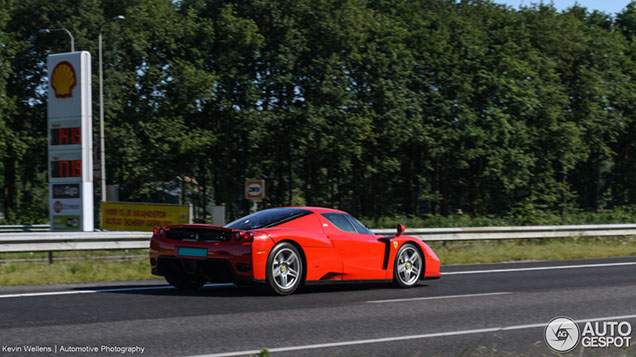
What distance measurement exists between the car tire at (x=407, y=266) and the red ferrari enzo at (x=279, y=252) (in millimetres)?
23

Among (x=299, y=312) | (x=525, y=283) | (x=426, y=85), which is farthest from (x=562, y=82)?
(x=299, y=312)

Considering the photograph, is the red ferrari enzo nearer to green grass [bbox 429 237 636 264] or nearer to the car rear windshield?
the car rear windshield

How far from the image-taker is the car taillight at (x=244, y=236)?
9.38m

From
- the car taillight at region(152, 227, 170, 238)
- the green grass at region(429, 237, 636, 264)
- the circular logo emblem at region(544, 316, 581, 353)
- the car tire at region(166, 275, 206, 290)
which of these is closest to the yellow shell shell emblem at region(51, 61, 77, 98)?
the green grass at region(429, 237, 636, 264)

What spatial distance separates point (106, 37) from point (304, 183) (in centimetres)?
1460

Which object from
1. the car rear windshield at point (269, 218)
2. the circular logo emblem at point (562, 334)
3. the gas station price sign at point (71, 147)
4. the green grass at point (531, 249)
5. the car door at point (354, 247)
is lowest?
the green grass at point (531, 249)

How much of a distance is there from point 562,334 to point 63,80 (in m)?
22.1

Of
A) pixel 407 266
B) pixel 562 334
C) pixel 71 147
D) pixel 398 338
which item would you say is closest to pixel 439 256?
pixel 407 266

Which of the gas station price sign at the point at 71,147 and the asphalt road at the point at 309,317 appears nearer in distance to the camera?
the asphalt road at the point at 309,317

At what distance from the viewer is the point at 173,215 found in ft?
75.7

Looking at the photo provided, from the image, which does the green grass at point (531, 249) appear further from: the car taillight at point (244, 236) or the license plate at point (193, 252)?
the license plate at point (193, 252)

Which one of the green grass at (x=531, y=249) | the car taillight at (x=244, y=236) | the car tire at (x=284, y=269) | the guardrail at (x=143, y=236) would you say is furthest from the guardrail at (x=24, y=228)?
the car taillight at (x=244, y=236)

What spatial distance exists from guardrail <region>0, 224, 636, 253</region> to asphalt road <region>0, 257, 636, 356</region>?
14.9ft

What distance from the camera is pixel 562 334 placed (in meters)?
7.54
